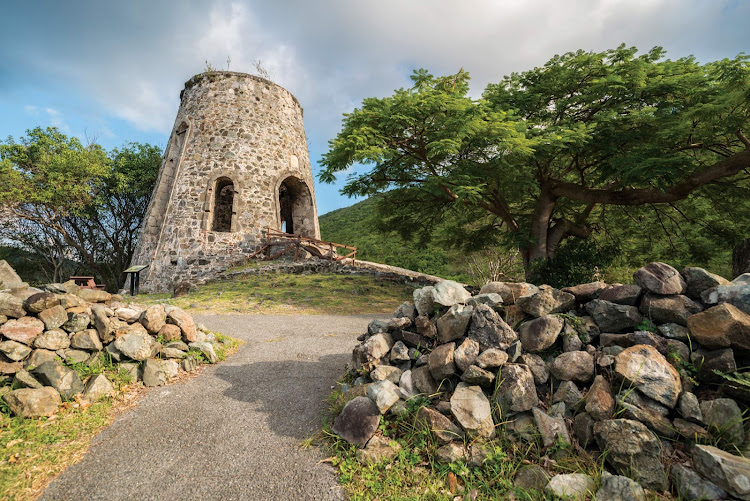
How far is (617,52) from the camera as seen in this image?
9539 millimetres

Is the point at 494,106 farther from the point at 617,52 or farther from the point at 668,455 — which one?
the point at 668,455

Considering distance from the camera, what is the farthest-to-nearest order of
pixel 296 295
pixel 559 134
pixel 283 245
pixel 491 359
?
1. pixel 283 245
2. pixel 296 295
3. pixel 559 134
4. pixel 491 359

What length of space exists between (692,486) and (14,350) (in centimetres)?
662

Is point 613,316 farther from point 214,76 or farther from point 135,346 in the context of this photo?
point 214,76

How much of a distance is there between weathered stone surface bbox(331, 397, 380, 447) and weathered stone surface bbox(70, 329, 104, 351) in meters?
3.59

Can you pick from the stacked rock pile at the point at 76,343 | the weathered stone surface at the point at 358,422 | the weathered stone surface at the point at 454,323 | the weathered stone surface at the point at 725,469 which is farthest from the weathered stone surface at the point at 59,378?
the weathered stone surface at the point at 725,469

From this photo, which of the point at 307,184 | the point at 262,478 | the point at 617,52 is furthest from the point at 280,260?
the point at 617,52

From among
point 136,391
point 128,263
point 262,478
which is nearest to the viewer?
point 262,478

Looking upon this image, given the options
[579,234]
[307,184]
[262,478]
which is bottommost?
[262,478]

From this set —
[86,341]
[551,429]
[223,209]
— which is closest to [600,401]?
[551,429]

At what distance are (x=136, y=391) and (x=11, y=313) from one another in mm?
1805

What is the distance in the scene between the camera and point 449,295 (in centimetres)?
380

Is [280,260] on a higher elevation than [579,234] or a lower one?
lower

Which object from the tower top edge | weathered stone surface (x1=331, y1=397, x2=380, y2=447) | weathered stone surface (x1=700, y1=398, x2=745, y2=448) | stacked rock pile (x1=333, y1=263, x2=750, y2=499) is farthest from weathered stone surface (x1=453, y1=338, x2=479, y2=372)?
the tower top edge
